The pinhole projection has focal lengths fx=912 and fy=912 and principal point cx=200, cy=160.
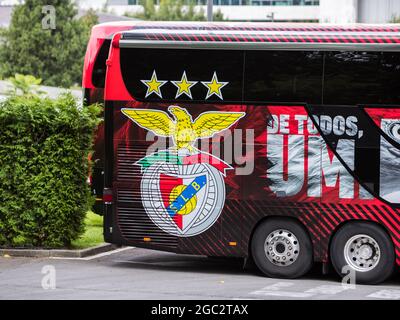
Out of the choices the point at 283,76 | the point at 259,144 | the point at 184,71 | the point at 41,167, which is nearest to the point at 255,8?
the point at 41,167

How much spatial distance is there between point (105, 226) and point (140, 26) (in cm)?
333

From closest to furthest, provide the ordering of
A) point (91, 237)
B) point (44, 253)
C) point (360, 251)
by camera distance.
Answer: point (360, 251)
point (44, 253)
point (91, 237)

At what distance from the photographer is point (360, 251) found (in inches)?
536

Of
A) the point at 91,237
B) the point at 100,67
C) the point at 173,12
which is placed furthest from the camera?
the point at 173,12

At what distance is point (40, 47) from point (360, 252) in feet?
136

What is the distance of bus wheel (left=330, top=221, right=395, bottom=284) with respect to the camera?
44.2 ft

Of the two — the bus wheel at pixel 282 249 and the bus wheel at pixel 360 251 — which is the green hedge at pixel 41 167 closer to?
the bus wheel at pixel 282 249

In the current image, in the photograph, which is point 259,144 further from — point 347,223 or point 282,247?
point 347,223

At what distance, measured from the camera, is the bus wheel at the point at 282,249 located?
1378 centimetres

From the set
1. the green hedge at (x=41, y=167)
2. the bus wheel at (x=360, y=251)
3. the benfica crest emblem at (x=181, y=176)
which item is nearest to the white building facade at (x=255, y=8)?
the green hedge at (x=41, y=167)

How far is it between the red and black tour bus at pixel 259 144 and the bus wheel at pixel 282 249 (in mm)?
16

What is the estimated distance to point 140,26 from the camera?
14992 mm

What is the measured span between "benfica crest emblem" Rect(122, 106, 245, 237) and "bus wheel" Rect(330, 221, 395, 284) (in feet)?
6.27

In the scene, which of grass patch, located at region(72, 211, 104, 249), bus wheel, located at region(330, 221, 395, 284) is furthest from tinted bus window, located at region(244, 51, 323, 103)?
grass patch, located at region(72, 211, 104, 249)
